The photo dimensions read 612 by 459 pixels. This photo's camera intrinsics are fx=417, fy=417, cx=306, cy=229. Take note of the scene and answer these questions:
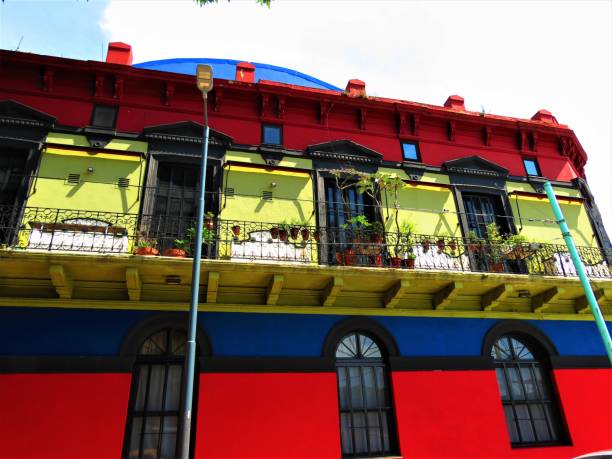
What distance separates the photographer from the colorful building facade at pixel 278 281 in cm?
755

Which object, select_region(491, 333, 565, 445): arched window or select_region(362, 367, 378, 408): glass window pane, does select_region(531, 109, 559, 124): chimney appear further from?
select_region(362, 367, 378, 408): glass window pane

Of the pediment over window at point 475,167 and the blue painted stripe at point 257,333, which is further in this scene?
the pediment over window at point 475,167

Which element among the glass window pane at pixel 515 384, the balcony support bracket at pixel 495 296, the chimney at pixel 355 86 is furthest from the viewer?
the chimney at pixel 355 86

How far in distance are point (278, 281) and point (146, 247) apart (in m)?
2.67

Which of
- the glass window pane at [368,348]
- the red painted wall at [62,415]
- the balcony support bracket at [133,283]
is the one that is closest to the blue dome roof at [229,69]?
the balcony support bracket at [133,283]

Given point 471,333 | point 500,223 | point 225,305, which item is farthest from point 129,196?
point 500,223

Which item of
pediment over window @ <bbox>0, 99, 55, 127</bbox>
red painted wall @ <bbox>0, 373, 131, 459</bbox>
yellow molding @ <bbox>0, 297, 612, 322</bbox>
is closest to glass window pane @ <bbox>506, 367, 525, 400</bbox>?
yellow molding @ <bbox>0, 297, 612, 322</bbox>

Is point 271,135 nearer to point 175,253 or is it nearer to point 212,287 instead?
point 175,253

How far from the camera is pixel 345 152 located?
11305 mm

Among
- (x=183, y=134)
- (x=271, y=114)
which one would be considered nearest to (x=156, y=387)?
(x=183, y=134)

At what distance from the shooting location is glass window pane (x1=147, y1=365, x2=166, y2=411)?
25.4ft

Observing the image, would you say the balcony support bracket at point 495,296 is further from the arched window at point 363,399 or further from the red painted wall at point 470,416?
the arched window at point 363,399

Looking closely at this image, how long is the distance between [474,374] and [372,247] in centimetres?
345

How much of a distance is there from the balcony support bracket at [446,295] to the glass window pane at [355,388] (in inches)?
90.6
